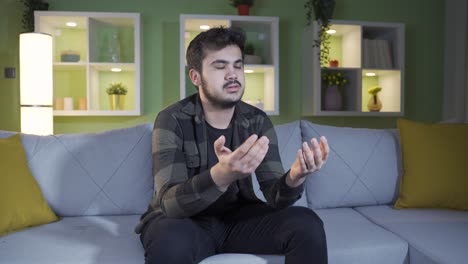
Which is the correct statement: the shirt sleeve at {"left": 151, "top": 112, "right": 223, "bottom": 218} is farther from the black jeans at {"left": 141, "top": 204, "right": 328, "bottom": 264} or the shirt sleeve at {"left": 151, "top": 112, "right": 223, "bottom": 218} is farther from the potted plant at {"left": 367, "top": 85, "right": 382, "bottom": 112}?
the potted plant at {"left": 367, "top": 85, "right": 382, "bottom": 112}

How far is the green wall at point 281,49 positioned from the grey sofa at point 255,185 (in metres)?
1.66

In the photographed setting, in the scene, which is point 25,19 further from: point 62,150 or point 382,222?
point 382,222

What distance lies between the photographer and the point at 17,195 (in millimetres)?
1636

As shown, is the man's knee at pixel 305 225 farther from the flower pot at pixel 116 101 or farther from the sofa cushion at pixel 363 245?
the flower pot at pixel 116 101

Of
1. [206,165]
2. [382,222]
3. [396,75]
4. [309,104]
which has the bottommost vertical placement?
[382,222]

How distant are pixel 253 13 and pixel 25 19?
A: 185cm

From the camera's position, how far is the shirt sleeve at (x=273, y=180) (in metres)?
1.33

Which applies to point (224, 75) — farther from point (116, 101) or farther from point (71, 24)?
point (71, 24)

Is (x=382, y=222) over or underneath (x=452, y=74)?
underneath

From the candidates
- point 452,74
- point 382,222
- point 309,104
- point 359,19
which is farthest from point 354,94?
point 382,222

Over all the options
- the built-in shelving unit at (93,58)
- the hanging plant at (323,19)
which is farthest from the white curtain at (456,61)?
the built-in shelving unit at (93,58)

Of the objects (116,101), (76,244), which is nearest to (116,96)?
(116,101)

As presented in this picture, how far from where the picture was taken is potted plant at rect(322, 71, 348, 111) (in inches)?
138

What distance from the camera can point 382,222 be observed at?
1.80 m
